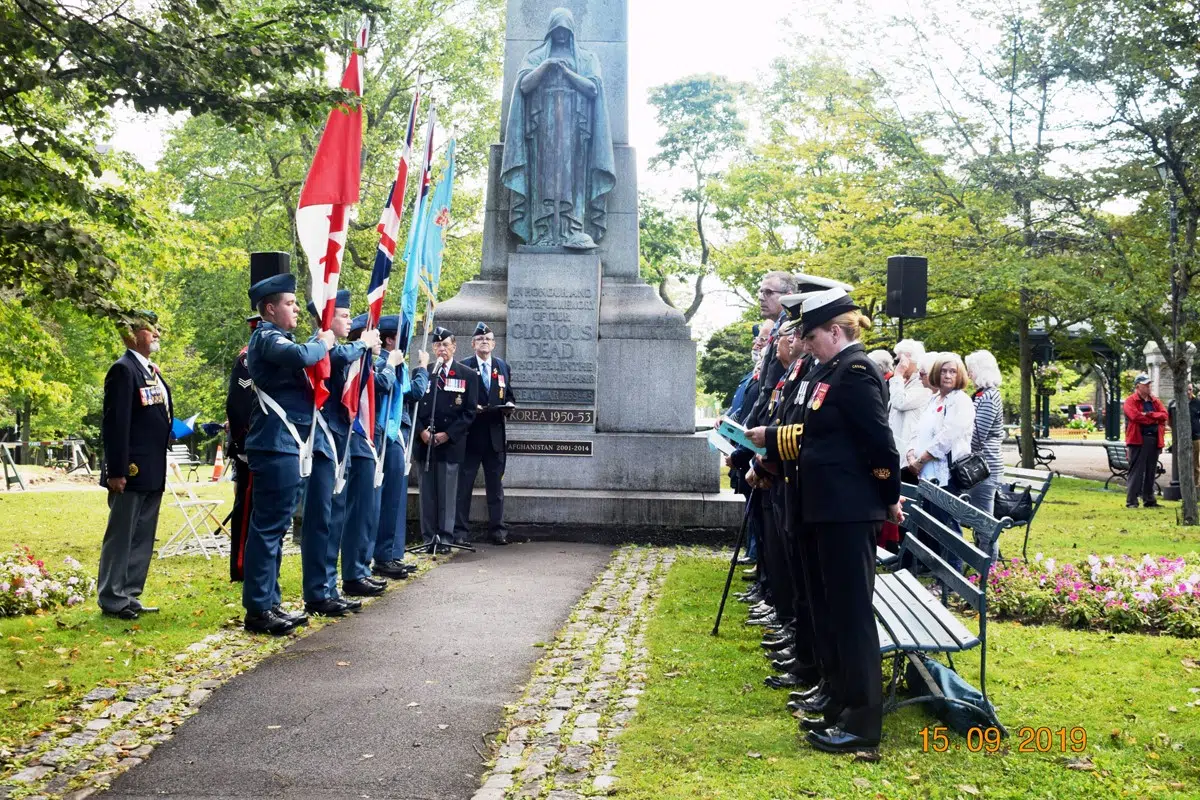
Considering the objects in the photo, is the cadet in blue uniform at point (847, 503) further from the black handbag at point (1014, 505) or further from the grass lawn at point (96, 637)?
the black handbag at point (1014, 505)

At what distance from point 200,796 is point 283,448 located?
328 centimetres

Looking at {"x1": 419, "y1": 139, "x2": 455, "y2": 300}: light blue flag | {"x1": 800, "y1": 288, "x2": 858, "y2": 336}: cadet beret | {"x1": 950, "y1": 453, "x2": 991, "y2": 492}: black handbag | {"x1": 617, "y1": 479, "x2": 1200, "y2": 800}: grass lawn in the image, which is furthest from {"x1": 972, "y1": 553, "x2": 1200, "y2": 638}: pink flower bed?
{"x1": 419, "y1": 139, "x2": 455, "y2": 300}: light blue flag

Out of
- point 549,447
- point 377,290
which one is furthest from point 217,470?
point 377,290

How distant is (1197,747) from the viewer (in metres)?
5.22

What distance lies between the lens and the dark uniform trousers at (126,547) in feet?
26.7

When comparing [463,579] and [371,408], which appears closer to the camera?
[371,408]

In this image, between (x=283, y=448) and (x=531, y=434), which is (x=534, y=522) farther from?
(x=283, y=448)

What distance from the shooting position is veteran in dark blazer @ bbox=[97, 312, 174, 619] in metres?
8.15

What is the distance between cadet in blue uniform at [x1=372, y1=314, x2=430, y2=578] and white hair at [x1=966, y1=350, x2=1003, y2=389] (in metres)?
4.78

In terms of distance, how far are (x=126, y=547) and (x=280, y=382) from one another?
71.4 inches

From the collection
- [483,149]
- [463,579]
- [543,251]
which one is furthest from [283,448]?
[483,149]

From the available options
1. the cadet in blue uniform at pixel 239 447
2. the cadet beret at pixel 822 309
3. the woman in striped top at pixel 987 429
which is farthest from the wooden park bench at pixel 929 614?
the cadet in blue uniform at pixel 239 447

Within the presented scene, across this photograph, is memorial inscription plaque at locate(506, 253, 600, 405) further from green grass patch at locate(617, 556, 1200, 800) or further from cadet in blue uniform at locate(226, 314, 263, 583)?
green grass patch at locate(617, 556, 1200, 800)

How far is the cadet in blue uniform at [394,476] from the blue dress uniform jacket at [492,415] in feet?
4.98
